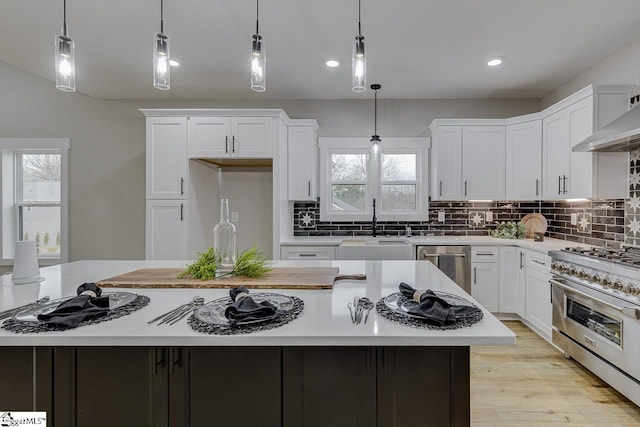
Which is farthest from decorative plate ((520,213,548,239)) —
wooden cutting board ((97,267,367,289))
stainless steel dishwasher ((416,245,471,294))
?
wooden cutting board ((97,267,367,289))

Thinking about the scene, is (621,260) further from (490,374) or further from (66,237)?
(66,237)

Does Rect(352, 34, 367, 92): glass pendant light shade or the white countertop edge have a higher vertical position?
Rect(352, 34, 367, 92): glass pendant light shade

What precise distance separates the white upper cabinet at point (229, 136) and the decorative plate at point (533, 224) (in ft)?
10.2

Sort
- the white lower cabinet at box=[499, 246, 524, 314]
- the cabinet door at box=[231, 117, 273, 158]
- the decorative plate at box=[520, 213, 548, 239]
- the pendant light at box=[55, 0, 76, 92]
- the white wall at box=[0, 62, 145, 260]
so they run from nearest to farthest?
the pendant light at box=[55, 0, 76, 92], the white lower cabinet at box=[499, 246, 524, 314], the cabinet door at box=[231, 117, 273, 158], the decorative plate at box=[520, 213, 548, 239], the white wall at box=[0, 62, 145, 260]

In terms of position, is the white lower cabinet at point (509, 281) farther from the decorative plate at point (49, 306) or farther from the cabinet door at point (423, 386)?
the decorative plate at point (49, 306)

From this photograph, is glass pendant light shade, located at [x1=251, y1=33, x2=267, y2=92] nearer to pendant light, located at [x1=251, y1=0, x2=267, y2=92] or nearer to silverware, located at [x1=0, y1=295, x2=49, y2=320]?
pendant light, located at [x1=251, y1=0, x2=267, y2=92]

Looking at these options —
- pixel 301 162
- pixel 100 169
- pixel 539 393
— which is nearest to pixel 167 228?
pixel 100 169

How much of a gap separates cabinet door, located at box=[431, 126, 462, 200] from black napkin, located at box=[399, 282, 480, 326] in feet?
9.72

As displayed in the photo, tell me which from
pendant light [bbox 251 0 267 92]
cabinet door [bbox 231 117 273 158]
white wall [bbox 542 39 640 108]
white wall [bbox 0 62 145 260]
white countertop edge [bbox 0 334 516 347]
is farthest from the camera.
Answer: white wall [bbox 0 62 145 260]

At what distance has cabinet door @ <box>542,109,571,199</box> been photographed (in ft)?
10.5

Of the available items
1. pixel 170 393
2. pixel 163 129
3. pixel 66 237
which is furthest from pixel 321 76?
pixel 66 237

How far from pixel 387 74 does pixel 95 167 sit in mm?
3825

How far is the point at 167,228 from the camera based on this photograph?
3.64 meters

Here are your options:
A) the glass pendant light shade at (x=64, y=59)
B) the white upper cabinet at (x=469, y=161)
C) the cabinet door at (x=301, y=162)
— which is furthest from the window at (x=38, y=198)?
the white upper cabinet at (x=469, y=161)
